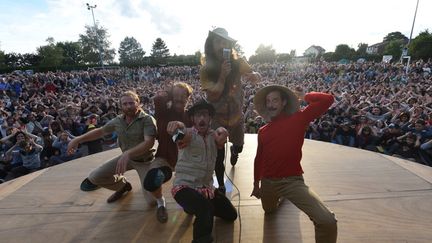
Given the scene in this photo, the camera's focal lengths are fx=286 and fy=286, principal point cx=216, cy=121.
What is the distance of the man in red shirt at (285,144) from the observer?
2492mm

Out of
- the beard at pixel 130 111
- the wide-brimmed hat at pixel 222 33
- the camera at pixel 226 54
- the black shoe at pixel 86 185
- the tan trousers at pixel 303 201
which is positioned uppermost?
the wide-brimmed hat at pixel 222 33

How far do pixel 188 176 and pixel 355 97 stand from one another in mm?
9290

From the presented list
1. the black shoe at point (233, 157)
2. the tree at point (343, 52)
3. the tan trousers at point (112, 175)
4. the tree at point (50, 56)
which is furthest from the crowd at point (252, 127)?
the tree at point (50, 56)

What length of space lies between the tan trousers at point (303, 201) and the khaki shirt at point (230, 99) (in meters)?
0.77

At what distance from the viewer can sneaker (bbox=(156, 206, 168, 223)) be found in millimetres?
2743

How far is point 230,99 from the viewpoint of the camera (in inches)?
118

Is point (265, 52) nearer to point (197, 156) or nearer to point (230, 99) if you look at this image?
point (230, 99)

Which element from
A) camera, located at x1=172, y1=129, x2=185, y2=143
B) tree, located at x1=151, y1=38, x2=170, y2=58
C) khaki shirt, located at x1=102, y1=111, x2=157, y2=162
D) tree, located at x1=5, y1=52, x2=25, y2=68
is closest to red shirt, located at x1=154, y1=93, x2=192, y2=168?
khaki shirt, located at x1=102, y1=111, x2=157, y2=162

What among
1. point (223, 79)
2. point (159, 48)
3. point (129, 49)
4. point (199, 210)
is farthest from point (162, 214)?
point (129, 49)

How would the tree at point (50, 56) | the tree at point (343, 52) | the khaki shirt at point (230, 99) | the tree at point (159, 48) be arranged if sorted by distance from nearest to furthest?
the khaki shirt at point (230, 99) → the tree at point (343, 52) → the tree at point (50, 56) → the tree at point (159, 48)

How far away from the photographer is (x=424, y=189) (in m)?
3.25

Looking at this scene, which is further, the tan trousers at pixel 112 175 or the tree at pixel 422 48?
the tree at pixel 422 48

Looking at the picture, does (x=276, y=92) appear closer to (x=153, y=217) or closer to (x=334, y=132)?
(x=153, y=217)

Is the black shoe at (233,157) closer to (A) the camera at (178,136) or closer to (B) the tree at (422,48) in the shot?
(A) the camera at (178,136)
